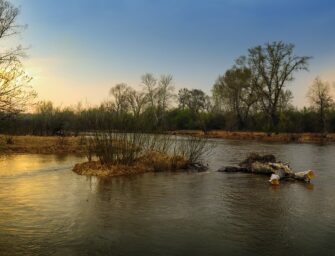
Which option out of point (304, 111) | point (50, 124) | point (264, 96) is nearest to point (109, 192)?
point (50, 124)

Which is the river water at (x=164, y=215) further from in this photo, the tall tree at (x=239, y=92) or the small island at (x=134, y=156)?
the tall tree at (x=239, y=92)

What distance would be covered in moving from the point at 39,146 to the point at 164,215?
2357 centimetres

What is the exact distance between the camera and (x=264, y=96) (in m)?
70.2

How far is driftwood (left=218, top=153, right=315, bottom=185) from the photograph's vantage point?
19.3m

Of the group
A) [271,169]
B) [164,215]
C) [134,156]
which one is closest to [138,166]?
[134,156]

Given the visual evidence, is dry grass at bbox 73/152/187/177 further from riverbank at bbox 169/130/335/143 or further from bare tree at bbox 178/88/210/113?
bare tree at bbox 178/88/210/113

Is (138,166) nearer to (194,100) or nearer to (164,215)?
(164,215)

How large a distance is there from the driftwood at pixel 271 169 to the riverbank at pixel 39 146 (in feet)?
48.5

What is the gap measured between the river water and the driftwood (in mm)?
590

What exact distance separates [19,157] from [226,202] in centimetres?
1848

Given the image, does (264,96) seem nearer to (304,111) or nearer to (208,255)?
(304,111)

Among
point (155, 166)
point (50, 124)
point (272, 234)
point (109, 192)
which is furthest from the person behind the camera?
point (50, 124)

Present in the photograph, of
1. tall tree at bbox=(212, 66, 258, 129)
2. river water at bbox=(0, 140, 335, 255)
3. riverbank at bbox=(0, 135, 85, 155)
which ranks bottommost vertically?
river water at bbox=(0, 140, 335, 255)

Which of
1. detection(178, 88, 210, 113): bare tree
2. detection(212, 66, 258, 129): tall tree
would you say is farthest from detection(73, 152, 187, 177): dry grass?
detection(178, 88, 210, 113): bare tree
